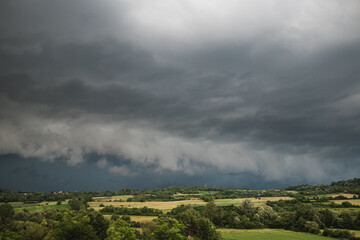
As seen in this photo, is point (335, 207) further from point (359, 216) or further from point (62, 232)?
point (62, 232)

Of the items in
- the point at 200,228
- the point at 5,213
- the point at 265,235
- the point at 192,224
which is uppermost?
the point at 5,213

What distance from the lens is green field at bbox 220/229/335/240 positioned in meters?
120

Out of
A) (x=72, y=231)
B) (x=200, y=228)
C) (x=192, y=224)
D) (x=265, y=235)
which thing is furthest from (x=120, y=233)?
(x=265, y=235)

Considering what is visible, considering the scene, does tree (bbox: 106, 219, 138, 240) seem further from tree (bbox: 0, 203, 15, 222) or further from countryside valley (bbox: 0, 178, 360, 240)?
tree (bbox: 0, 203, 15, 222)

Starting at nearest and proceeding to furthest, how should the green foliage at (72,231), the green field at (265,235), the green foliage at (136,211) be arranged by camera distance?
the green foliage at (72,231) → the green field at (265,235) → the green foliage at (136,211)

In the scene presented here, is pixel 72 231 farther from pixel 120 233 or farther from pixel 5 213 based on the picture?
pixel 5 213

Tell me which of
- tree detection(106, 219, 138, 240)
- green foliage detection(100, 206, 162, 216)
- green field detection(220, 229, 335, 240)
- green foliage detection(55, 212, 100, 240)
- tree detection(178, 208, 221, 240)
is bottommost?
green field detection(220, 229, 335, 240)

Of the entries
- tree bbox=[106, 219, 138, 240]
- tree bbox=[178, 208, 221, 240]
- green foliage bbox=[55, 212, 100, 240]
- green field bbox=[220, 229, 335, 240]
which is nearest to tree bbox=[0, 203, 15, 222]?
green foliage bbox=[55, 212, 100, 240]

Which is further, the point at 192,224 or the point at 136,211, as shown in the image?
the point at 136,211

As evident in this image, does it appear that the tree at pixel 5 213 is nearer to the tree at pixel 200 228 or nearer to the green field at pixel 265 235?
the tree at pixel 200 228

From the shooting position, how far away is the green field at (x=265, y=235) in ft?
392

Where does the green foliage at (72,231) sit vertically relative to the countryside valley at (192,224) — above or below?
above

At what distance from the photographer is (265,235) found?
12838cm

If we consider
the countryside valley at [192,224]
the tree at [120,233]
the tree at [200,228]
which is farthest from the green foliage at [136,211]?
the tree at [120,233]
